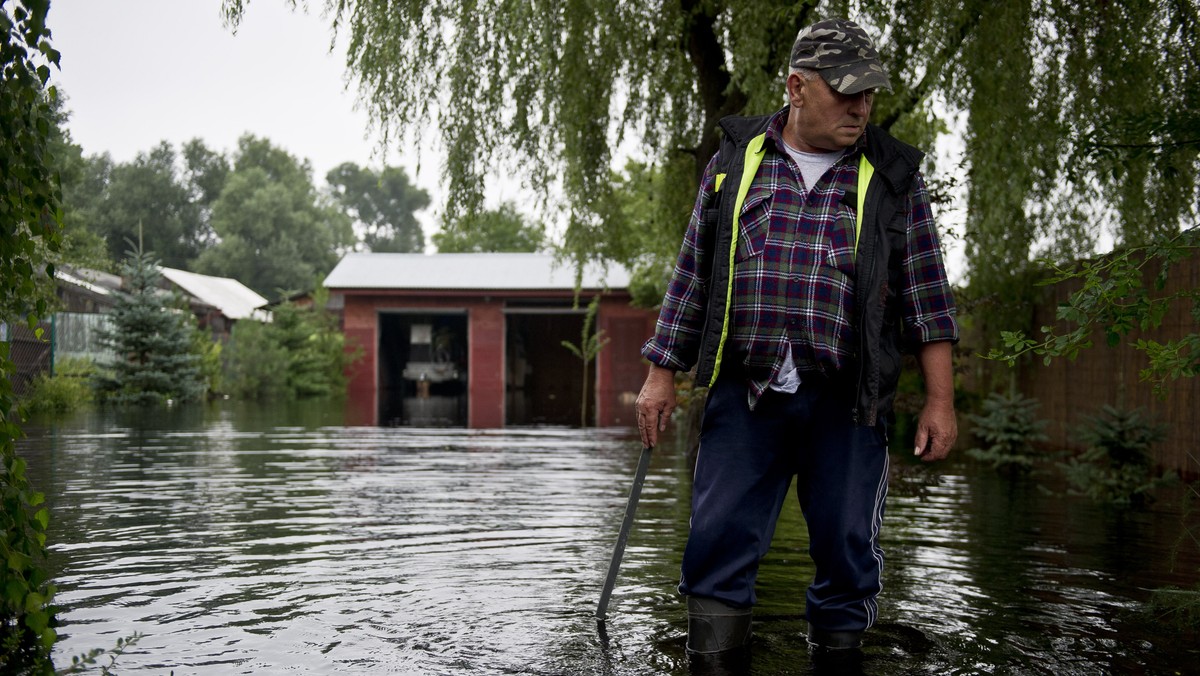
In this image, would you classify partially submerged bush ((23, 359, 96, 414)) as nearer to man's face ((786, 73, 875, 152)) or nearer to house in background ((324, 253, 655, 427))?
house in background ((324, 253, 655, 427))

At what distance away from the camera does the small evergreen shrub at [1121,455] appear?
9062 mm

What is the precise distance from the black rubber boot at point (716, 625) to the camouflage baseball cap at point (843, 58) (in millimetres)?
1533

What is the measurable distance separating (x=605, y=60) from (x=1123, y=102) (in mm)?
3266

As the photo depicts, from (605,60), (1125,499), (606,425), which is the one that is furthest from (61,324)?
(1125,499)

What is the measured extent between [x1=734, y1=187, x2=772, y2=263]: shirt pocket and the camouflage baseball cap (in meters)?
0.37

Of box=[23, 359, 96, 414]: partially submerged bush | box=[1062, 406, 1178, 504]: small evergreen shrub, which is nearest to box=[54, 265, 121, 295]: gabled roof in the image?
box=[23, 359, 96, 414]: partially submerged bush

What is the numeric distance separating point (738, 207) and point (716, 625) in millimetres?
1231

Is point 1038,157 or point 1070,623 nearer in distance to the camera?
point 1070,623

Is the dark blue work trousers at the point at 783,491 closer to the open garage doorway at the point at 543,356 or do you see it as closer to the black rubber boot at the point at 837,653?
the black rubber boot at the point at 837,653

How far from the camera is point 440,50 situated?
9164 mm

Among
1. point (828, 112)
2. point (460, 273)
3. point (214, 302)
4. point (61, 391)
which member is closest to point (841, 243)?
point (828, 112)

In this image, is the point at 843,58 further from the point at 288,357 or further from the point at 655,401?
the point at 288,357

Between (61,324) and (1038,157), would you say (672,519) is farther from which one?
(61,324)

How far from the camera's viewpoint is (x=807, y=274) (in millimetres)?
3645
